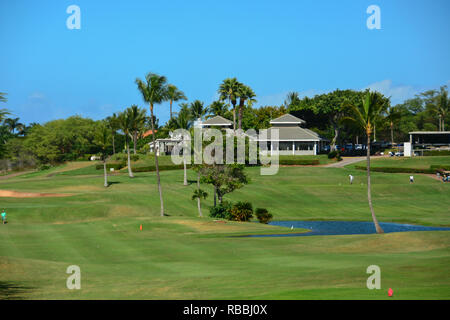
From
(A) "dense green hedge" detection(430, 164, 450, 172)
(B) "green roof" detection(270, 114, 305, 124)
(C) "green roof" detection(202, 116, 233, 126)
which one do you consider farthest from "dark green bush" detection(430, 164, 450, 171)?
(C) "green roof" detection(202, 116, 233, 126)

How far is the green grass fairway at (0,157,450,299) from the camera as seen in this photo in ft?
70.2

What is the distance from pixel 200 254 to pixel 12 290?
483 inches

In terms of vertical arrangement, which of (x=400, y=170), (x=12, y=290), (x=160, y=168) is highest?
(x=160, y=168)

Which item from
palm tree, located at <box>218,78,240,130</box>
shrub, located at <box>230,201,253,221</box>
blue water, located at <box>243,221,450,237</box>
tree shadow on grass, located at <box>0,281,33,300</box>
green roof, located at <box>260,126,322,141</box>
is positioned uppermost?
palm tree, located at <box>218,78,240,130</box>

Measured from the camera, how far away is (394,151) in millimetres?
135375

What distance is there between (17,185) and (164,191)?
23.9 metres

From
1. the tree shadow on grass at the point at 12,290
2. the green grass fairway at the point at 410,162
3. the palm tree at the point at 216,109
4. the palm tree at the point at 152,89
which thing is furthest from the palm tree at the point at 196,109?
the tree shadow on grass at the point at 12,290

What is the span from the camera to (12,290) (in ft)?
A: 73.5

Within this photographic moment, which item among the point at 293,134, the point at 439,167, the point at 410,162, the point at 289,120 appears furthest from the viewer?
the point at 289,120

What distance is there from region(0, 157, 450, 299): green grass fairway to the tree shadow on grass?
0.04 metres

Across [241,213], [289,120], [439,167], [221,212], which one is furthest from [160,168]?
[241,213]

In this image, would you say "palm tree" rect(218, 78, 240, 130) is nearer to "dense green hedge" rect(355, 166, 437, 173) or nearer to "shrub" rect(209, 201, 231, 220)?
"dense green hedge" rect(355, 166, 437, 173)

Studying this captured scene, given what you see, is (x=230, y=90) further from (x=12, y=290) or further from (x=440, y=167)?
(x=12, y=290)

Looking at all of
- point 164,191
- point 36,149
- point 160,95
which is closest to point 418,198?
point 164,191
